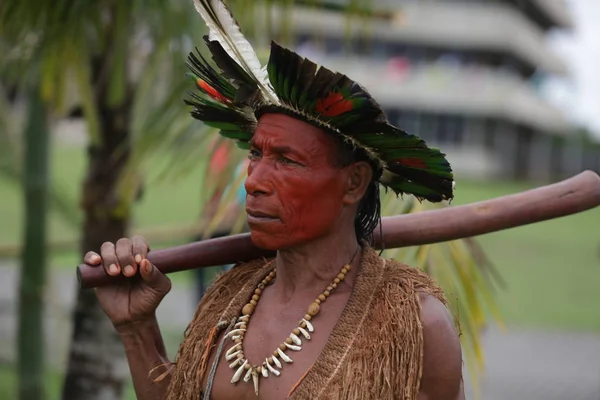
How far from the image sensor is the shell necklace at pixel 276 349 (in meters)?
2.11

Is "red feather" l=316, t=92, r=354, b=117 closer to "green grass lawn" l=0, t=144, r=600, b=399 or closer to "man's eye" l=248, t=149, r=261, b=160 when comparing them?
"man's eye" l=248, t=149, r=261, b=160

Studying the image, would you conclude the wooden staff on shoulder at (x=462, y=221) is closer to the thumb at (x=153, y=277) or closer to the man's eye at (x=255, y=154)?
the thumb at (x=153, y=277)

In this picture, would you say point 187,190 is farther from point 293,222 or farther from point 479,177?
point 293,222

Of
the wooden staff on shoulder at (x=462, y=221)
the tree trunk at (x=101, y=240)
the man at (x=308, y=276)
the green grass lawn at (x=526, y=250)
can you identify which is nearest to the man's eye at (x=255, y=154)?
the man at (x=308, y=276)

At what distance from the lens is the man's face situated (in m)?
2.13

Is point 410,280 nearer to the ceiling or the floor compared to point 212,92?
nearer to the floor

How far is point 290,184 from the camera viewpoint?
2131 millimetres

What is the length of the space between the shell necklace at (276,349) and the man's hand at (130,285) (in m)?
0.22

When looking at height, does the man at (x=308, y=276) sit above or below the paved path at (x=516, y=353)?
below

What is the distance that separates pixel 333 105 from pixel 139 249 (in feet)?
1.90

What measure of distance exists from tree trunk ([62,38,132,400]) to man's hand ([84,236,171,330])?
2.46 m

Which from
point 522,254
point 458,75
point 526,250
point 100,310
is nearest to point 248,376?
point 100,310

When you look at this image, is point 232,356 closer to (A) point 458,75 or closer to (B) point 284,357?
(B) point 284,357

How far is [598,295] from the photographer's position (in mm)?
14891
